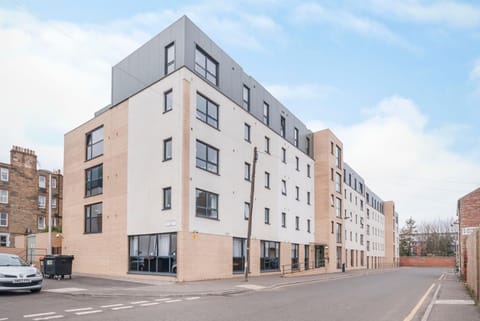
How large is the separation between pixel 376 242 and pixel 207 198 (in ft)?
184

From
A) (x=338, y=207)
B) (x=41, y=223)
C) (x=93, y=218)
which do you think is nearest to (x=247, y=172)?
(x=93, y=218)

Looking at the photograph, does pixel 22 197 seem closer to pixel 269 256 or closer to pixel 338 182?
pixel 269 256

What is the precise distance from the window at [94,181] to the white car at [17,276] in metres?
11.5

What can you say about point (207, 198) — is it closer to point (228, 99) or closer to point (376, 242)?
point (228, 99)

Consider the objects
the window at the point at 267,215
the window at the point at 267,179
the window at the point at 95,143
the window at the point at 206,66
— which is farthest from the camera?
the window at the point at 267,179

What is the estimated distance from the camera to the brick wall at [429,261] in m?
78.6

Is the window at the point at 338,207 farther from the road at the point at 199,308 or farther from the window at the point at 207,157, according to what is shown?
the road at the point at 199,308

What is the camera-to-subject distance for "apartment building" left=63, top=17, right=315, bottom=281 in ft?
72.4

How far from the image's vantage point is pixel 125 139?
83.0 feet

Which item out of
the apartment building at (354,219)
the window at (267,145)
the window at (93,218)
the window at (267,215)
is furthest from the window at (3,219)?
the apartment building at (354,219)

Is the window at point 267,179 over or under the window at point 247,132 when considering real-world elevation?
under

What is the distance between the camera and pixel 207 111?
24.3m

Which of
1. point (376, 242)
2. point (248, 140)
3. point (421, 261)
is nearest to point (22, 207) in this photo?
point (248, 140)

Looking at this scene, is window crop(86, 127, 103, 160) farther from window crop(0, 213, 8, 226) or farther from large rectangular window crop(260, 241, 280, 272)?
window crop(0, 213, 8, 226)
